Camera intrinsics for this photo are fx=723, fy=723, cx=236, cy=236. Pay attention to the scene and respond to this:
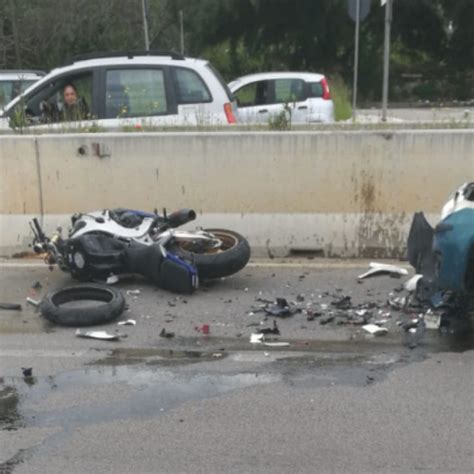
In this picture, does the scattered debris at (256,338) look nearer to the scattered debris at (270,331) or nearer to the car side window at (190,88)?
the scattered debris at (270,331)

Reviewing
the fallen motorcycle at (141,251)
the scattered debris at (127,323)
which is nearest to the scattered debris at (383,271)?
the fallen motorcycle at (141,251)

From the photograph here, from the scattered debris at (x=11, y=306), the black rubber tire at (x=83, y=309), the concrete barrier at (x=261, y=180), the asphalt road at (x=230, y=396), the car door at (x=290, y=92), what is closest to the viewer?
the asphalt road at (x=230, y=396)

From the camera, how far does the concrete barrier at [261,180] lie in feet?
24.0

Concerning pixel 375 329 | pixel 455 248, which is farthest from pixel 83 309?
pixel 455 248

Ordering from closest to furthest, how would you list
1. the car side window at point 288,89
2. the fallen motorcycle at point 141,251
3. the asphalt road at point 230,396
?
the asphalt road at point 230,396 → the fallen motorcycle at point 141,251 → the car side window at point 288,89

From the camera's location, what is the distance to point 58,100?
9383mm

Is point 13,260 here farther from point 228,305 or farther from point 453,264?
point 453,264

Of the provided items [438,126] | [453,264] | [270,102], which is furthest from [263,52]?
[453,264]

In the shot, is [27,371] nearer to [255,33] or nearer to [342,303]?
[342,303]

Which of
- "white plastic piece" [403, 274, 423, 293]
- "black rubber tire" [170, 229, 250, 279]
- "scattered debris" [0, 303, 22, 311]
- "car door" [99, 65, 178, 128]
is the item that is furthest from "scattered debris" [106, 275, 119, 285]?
"car door" [99, 65, 178, 128]

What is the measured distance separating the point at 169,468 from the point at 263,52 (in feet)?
115

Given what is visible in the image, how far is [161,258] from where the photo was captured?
21.0 ft

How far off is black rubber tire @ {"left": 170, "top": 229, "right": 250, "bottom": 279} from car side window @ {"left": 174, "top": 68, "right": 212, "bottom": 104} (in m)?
3.52

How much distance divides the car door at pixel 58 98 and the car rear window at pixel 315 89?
7.11 m
